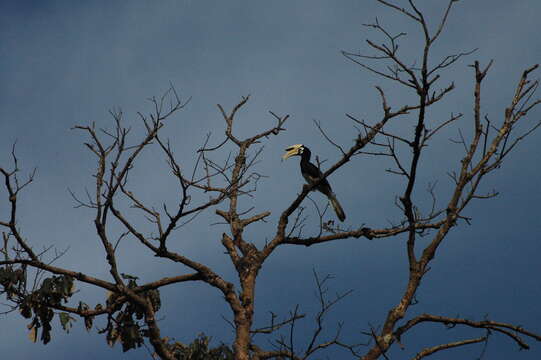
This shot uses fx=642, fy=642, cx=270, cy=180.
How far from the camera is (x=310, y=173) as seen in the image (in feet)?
38.8

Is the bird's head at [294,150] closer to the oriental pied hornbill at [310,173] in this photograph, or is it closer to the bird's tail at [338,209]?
the oriental pied hornbill at [310,173]

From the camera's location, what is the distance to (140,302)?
7.06 m

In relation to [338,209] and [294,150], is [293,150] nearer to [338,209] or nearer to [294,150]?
[294,150]

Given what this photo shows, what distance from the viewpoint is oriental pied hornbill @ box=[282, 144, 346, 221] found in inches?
396

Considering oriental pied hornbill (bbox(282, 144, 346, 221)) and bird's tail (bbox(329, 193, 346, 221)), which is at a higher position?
oriental pied hornbill (bbox(282, 144, 346, 221))

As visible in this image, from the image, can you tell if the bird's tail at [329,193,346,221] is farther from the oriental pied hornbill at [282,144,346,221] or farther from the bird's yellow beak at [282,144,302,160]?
the bird's yellow beak at [282,144,302,160]

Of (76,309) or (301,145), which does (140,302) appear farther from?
(301,145)

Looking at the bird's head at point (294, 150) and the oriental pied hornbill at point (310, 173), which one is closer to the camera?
the oriental pied hornbill at point (310, 173)

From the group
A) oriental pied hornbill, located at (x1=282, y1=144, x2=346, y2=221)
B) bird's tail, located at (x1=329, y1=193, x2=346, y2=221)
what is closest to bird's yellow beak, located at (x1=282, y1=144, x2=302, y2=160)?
oriental pied hornbill, located at (x1=282, y1=144, x2=346, y2=221)

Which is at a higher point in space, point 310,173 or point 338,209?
point 310,173

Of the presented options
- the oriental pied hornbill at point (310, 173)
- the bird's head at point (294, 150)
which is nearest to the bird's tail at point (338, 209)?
the oriental pied hornbill at point (310, 173)

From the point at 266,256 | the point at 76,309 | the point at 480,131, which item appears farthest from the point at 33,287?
the point at 480,131

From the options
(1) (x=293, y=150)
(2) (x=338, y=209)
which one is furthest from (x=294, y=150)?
Result: (2) (x=338, y=209)

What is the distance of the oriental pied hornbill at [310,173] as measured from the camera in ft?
33.0
